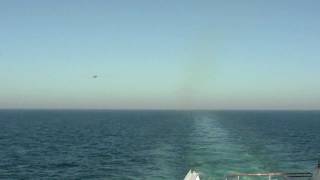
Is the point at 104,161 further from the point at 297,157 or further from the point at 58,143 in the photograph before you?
the point at 58,143

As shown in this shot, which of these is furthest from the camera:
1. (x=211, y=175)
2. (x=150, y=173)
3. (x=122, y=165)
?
(x=122, y=165)

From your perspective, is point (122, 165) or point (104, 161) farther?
point (104, 161)

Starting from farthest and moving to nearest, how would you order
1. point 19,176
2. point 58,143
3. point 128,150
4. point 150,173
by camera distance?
1. point 58,143
2. point 128,150
3. point 19,176
4. point 150,173

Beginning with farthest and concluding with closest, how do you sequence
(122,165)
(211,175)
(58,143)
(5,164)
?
(58,143) < (5,164) < (122,165) < (211,175)

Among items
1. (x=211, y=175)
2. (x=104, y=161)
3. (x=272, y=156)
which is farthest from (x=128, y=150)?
(x=211, y=175)

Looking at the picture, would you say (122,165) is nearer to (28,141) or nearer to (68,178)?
(68,178)

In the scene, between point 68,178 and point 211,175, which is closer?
point 211,175

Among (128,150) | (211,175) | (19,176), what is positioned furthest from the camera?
(128,150)

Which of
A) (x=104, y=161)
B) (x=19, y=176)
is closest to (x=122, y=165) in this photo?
(x=104, y=161)
